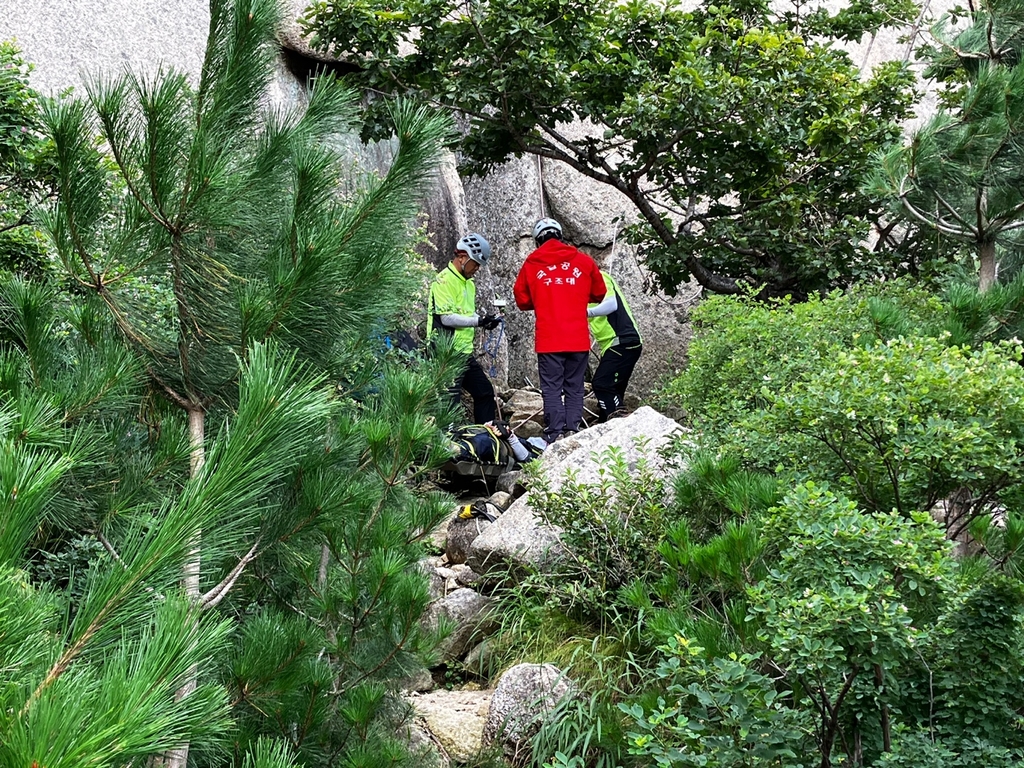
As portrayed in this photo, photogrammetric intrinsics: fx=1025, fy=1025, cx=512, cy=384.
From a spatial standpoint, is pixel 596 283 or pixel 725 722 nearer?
pixel 725 722

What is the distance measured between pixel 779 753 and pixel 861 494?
1189 mm

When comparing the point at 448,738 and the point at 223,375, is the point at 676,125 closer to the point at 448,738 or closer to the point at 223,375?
the point at 448,738

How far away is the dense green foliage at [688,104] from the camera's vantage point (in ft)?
30.8

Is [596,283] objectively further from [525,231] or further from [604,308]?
[525,231]

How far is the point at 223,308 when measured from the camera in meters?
2.90

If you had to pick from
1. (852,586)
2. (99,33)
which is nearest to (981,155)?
(852,586)

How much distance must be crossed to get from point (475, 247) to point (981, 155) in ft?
15.5

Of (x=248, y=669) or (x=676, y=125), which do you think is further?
(x=676, y=125)

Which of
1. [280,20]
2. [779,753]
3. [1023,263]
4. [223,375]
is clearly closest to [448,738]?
[779,753]

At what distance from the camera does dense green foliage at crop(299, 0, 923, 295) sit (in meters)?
9.39

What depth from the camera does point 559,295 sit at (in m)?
9.59

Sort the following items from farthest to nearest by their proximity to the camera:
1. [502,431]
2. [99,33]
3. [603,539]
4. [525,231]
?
1. [525,231]
2. [99,33]
3. [502,431]
4. [603,539]

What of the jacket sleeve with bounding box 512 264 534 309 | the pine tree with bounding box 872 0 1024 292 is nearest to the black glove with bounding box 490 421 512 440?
the jacket sleeve with bounding box 512 264 534 309

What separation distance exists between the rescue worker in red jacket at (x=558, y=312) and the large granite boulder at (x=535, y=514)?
7.34 feet
